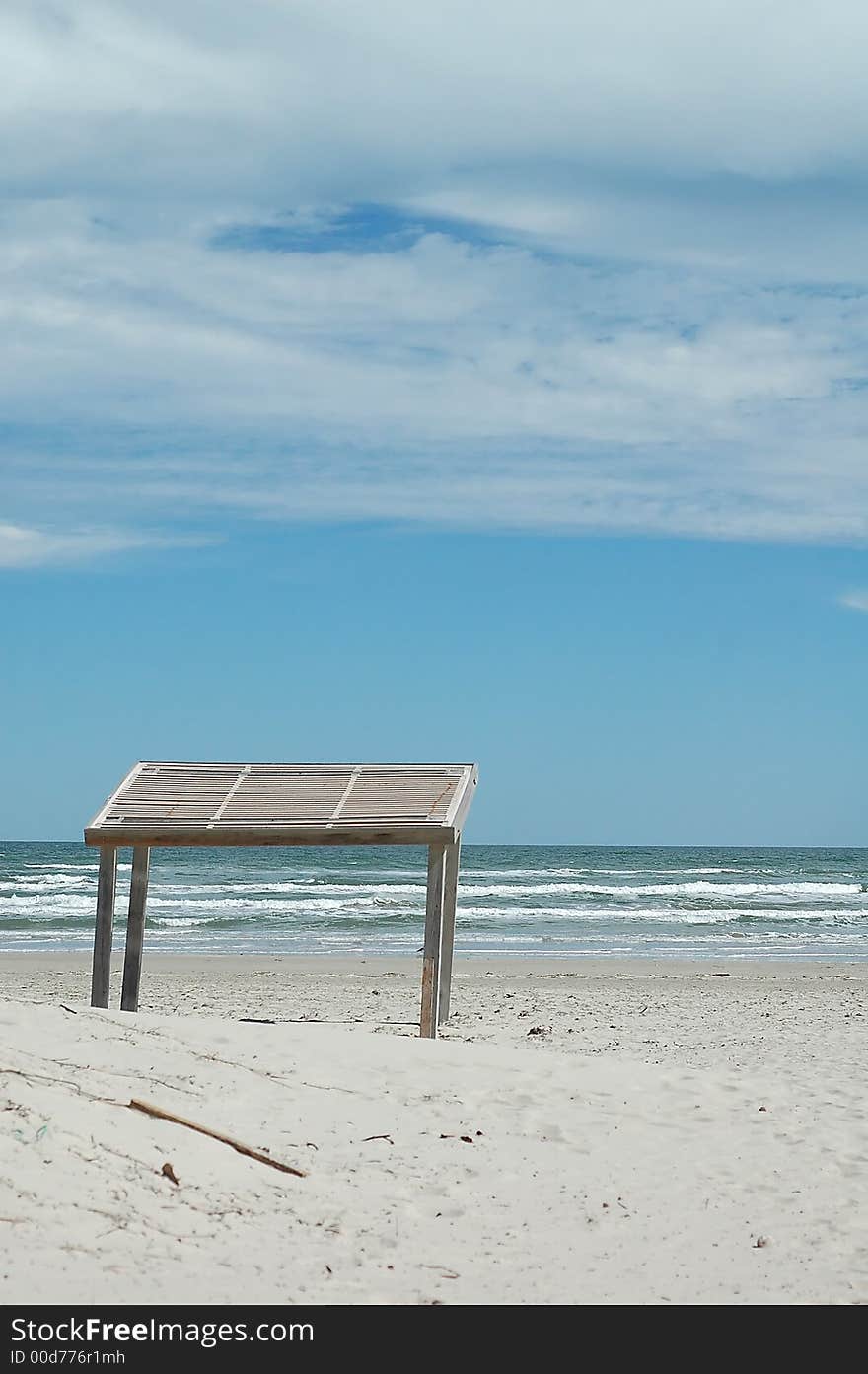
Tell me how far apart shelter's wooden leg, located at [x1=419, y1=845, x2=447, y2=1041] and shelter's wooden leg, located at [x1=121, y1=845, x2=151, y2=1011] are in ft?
8.21

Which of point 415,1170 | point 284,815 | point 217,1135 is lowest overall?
point 415,1170

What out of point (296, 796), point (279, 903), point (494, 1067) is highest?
point (296, 796)

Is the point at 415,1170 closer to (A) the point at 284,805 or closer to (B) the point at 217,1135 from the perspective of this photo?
(B) the point at 217,1135

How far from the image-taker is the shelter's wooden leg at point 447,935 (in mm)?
11102

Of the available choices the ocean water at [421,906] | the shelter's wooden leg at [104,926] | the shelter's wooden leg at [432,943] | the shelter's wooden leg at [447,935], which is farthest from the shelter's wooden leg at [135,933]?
the ocean water at [421,906]

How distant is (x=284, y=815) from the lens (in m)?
9.78

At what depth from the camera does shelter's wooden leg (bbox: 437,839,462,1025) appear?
11102 millimetres

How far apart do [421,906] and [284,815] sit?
20658 mm

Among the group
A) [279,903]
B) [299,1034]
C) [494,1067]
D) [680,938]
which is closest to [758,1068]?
[494,1067]

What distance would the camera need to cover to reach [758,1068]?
31.5 ft

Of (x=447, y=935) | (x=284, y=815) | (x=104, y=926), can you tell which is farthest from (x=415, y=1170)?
(x=447, y=935)

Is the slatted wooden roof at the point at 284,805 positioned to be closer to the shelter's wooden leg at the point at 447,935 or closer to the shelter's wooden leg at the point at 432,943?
the shelter's wooden leg at the point at 432,943
